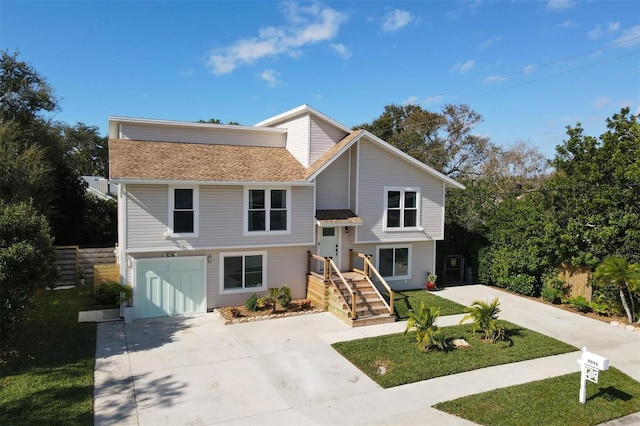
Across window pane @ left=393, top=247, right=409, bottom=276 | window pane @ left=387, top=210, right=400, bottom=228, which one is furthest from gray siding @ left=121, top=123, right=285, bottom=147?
window pane @ left=393, top=247, right=409, bottom=276

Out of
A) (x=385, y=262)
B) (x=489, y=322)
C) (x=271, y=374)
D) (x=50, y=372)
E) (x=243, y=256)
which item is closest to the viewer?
(x=50, y=372)

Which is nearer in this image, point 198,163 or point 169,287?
point 169,287

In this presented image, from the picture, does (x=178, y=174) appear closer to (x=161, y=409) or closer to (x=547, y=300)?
(x=161, y=409)

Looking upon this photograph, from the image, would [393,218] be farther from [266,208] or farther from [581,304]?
[581,304]

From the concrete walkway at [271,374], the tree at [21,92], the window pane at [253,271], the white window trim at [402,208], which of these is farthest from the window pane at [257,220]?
the tree at [21,92]

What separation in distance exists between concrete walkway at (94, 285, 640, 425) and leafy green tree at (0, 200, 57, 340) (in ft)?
7.55

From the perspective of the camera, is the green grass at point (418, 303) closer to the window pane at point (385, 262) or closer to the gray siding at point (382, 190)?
the window pane at point (385, 262)

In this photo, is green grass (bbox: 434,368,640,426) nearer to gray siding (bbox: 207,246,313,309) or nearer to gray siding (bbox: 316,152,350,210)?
gray siding (bbox: 207,246,313,309)

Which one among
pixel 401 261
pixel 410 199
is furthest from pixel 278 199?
pixel 401 261

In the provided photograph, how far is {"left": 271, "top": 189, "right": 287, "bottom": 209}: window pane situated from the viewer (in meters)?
16.1

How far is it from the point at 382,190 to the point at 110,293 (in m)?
11.1

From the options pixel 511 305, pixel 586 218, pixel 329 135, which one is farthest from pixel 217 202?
pixel 586 218

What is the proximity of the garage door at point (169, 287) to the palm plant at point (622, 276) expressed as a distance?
1407 centimetres

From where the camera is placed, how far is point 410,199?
18625 millimetres
